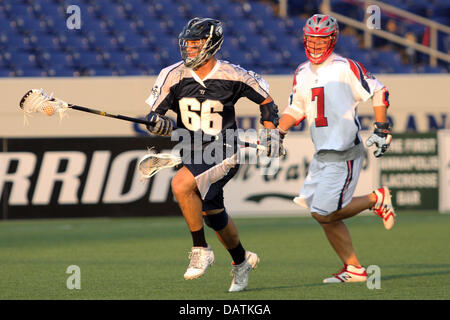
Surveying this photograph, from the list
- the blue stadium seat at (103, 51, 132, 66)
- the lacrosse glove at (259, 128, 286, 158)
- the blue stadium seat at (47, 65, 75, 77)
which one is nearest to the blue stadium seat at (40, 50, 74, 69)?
the blue stadium seat at (47, 65, 75, 77)

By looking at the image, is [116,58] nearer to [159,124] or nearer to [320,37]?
[320,37]

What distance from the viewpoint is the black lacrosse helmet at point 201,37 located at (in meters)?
7.14

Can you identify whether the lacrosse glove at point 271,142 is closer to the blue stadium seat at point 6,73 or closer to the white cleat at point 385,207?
the white cleat at point 385,207

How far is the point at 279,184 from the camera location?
1530 cm

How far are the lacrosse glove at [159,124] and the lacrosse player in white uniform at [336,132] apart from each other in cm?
92

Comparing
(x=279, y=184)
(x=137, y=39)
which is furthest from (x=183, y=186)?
(x=137, y=39)

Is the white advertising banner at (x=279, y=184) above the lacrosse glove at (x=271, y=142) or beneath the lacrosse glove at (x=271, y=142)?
beneath

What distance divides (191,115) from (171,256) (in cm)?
287

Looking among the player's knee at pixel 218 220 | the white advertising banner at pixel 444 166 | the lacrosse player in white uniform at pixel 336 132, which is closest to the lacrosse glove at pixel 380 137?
the lacrosse player in white uniform at pixel 336 132

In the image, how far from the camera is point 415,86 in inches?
686

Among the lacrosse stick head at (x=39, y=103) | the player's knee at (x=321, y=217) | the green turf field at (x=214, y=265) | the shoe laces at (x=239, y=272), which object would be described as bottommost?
the green turf field at (x=214, y=265)
